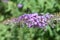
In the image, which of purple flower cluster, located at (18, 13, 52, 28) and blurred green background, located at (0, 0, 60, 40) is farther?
blurred green background, located at (0, 0, 60, 40)

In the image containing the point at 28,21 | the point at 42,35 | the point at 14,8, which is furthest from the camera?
the point at 14,8

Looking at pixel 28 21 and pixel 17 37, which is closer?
pixel 28 21

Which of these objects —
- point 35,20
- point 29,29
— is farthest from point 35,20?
point 29,29

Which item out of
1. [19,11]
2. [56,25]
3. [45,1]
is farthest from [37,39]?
[19,11]

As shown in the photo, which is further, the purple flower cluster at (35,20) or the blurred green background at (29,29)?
the blurred green background at (29,29)

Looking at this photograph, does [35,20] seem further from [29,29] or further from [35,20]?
[29,29]

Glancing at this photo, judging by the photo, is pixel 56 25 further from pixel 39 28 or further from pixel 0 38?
pixel 0 38

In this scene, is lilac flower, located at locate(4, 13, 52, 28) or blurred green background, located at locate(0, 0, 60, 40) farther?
blurred green background, located at locate(0, 0, 60, 40)

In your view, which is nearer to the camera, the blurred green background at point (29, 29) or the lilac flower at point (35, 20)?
the lilac flower at point (35, 20)
